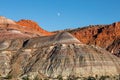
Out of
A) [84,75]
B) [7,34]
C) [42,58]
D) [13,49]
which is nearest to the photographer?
[84,75]

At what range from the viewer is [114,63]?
137125 mm

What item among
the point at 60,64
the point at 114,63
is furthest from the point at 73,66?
the point at 114,63

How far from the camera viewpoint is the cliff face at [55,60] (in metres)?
132

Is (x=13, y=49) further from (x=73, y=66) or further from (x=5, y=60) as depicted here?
(x=73, y=66)

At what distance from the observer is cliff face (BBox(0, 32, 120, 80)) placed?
131750mm

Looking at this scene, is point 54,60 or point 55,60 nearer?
point 54,60

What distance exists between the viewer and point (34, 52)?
14525 cm

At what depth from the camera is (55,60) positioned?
448 feet

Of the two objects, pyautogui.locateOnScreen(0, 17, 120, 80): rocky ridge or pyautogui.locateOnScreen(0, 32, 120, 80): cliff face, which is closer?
pyautogui.locateOnScreen(0, 17, 120, 80): rocky ridge

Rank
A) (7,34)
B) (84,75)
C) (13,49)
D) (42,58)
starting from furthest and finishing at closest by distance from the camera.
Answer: (7,34) < (13,49) < (42,58) < (84,75)

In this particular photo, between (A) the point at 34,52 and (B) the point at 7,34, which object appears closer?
(A) the point at 34,52

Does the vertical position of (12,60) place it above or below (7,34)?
below

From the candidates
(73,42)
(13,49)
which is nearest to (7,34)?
(13,49)

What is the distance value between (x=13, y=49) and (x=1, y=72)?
662 inches
